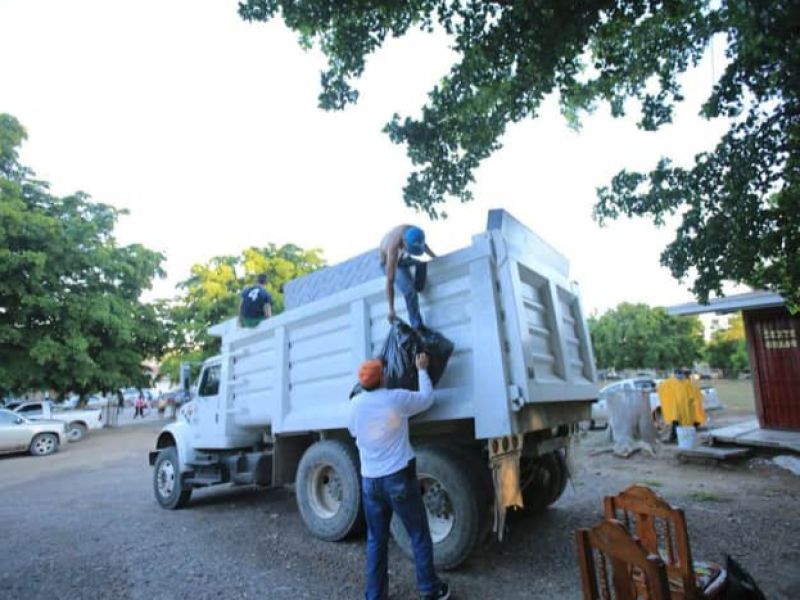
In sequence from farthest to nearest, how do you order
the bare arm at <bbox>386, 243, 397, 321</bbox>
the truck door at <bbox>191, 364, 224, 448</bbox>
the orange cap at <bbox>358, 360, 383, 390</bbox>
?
the truck door at <bbox>191, 364, 224, 448</bbox>
the bare arm at <bbox>386, 243, 397, 321</bbox>
the orange cap at <bbox>358, 360, 383, 390</bbox>

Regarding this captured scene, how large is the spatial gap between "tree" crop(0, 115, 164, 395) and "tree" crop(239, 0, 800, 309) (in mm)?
15038

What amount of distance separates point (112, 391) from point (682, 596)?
827 inches

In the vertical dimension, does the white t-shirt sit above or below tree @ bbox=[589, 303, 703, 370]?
below

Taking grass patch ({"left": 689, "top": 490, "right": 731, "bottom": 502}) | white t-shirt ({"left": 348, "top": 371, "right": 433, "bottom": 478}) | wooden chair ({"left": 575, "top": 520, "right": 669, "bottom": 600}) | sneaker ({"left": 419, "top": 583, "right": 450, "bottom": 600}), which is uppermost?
white t-shirt ({"left": 348, "top": 371, "right": 433, "bottom": 478})

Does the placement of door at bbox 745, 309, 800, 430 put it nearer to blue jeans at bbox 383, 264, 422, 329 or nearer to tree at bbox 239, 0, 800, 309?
tree at bbox 239, 0, 800, 309

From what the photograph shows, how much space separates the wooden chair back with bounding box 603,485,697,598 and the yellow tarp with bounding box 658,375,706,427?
8416 millimetres

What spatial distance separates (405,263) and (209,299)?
17.5 meters

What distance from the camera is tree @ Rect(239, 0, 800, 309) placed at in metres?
5.11

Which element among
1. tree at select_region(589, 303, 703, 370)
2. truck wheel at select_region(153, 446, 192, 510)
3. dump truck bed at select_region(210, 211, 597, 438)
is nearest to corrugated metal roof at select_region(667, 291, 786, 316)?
dump truck bed at select_region(210, 211, 597, 438)

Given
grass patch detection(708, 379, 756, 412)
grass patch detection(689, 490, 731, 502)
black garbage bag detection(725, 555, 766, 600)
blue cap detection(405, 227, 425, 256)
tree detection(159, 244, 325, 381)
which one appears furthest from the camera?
tree detection(159, 244, 325, 381)

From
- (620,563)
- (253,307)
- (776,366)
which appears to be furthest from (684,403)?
(620,563)

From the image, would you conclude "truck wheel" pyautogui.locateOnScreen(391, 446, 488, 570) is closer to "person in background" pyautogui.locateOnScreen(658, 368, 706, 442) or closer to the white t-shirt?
the white t-shirt

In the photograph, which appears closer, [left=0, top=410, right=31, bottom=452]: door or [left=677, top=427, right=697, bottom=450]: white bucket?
[left=677, top=427, right=697, bottom=450]: white bucket

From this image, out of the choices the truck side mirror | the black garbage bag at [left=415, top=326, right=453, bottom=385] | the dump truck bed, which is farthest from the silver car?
the black garbage bag at [left=415, top=326, right=453, bottom=385]
